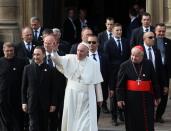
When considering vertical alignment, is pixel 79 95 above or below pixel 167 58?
below

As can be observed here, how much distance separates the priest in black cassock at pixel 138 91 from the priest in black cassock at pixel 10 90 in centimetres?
193

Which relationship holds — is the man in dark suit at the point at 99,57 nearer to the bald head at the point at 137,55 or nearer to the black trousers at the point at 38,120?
the black trousers at the point at 38,120

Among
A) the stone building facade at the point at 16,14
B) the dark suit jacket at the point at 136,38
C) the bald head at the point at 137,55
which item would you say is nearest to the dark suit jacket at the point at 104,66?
the dark suit jacket at the point at 136,38

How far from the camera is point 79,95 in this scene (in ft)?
45.4

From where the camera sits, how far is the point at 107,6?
25016mm

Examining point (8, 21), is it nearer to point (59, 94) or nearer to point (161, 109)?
point (161, 109)

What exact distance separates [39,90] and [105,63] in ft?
5.97

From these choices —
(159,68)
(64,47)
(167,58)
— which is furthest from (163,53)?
(64,47)

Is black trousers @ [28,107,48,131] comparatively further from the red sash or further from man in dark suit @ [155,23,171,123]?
man in dark suit @ [155,23,171,123]

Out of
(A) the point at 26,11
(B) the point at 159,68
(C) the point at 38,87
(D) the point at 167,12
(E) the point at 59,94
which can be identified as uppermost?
(A) the point at 26,11

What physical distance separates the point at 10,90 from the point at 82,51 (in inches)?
69.7

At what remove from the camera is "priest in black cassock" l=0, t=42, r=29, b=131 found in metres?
14.7

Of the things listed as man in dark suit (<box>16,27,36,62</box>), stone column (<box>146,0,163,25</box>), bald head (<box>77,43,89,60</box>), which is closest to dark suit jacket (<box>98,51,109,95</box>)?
man in dark suit (<box>16,27,36,62</box>)

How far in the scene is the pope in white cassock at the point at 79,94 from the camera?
13.8 metres
